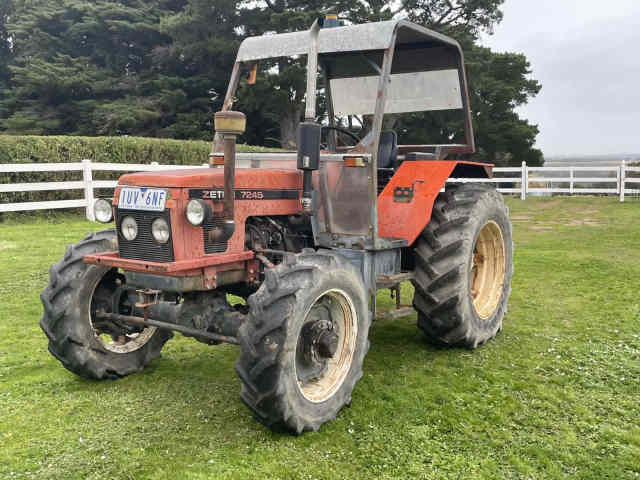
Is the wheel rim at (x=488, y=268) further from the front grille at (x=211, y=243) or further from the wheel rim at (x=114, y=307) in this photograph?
the wheel rim at (x=114, y=307)

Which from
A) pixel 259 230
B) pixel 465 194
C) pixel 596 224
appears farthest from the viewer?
pixel 596 224

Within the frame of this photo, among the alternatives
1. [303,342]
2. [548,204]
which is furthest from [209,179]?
[548,204]

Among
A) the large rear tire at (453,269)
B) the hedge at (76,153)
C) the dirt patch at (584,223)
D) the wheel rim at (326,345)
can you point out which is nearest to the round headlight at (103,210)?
the wheel rim at (326,345)

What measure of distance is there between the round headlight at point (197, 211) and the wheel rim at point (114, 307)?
97 centimetres

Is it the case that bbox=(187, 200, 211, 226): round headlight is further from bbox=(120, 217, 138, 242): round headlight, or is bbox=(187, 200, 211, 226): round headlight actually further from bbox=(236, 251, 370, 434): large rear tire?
bbox=(236, 251, 370, 434): large rear tire

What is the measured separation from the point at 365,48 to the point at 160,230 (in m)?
1.95

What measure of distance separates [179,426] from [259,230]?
4.62 feet

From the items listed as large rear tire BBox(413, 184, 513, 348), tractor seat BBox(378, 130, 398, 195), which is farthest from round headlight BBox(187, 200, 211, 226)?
tractor seat BBox(378, 130, 398, 195)

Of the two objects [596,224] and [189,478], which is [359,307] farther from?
[596,224]

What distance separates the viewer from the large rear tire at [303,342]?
3.31 m

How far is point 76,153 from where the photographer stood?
14117 mm

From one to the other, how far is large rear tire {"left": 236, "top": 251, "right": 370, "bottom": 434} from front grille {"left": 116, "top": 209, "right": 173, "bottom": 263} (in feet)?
2.40

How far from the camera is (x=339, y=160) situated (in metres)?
4.47

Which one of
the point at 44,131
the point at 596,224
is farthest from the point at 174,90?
the point at 596,224
